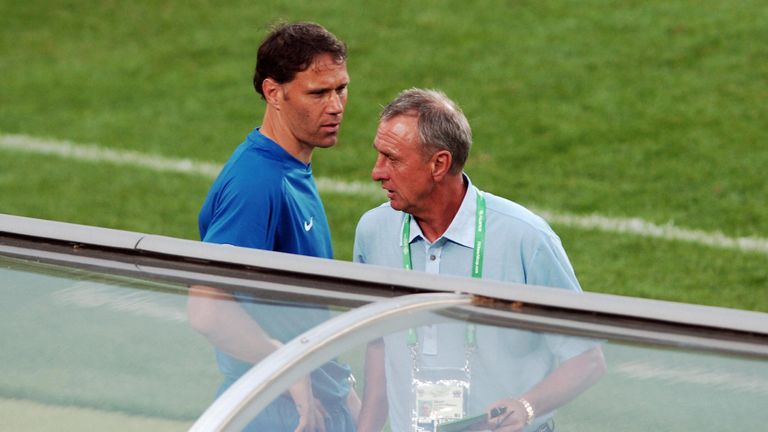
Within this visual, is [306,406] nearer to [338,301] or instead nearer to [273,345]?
[273,345]

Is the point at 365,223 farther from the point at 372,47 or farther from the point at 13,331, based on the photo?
the point at 372,47

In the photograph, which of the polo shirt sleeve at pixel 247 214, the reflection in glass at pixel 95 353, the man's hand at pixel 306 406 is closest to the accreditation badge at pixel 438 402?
the man's hand at pixel 306 406

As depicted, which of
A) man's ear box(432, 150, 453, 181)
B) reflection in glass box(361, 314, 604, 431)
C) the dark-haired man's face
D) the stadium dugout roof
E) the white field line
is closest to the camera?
the stadium dugout roof

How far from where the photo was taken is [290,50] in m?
4.36

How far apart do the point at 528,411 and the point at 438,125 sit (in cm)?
140

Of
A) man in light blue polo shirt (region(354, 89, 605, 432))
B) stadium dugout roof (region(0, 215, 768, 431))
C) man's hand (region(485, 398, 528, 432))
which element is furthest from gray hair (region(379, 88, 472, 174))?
man's hand (region(485, 398, 528, 432))

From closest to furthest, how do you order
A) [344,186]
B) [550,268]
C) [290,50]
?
[550,268], [290,50], [344,186]

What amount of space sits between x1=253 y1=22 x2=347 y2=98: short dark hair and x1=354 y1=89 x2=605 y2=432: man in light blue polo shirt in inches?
17.1

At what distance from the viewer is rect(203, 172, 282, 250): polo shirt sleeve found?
3949 mm

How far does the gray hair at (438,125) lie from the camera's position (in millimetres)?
4008

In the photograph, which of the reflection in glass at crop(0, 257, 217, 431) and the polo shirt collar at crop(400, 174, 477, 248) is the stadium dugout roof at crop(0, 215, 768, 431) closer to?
the reflection in glass at crop(0, 257, 217, 431)

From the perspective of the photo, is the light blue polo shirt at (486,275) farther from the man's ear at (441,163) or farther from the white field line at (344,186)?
the white field line at (344,186)

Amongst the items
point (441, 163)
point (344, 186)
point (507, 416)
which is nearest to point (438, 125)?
point (441, 163)

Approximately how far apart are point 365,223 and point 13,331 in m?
1.35
